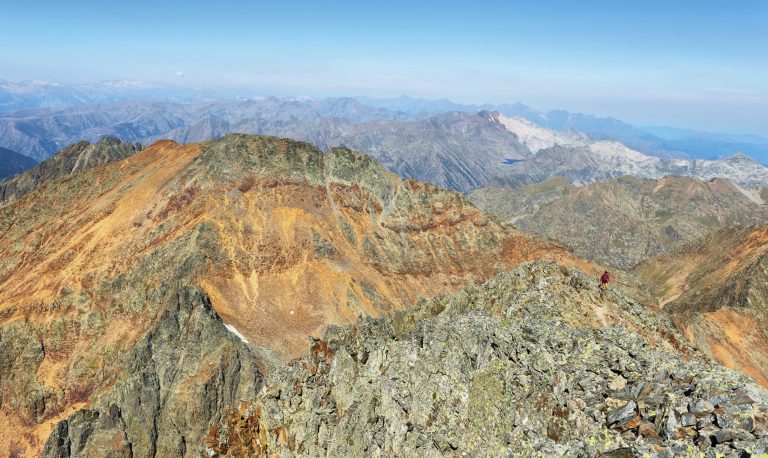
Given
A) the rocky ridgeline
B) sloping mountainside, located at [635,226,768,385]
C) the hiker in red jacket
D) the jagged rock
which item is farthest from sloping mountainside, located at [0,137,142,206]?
sloping mountainside, located at [635,226,768,385]

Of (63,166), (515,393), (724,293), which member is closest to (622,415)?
(515,393)

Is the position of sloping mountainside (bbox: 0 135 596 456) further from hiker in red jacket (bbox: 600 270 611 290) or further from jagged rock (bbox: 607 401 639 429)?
jagged rock (bbox: 607 401 639 429)

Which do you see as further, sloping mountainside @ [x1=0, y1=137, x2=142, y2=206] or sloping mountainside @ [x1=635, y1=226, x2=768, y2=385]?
sloping mountainside @ [x1=0, y1=137, x2=142, y2=206]

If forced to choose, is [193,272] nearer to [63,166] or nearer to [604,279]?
[604,279]

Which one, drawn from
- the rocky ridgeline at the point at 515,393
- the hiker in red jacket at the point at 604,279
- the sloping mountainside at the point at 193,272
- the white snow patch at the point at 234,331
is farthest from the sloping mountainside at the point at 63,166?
the hiker in red jacket at the point at 604,279

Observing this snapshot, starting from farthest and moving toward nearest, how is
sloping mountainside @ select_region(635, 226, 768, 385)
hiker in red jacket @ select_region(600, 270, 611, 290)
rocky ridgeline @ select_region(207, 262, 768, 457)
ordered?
A: sloping mountainside @ select_region(635, 226, 768, 385) → hiker in red jacket @ select_region(600, 270, 611, 290) → rocky ridgeline @ select_region(207, 262, 768, 457)

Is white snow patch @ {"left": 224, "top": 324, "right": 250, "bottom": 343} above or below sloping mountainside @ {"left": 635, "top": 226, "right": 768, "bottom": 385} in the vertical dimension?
above

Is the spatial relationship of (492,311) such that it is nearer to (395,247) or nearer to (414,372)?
(414,372)
